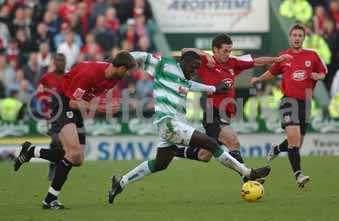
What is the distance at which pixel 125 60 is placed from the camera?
11.6 m

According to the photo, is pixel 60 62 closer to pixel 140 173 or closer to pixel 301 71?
pixel 301 71

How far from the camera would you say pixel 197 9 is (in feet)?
79.0

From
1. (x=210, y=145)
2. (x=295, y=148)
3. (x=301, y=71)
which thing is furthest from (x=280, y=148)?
(x=210, y=145)

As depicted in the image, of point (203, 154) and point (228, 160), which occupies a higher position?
point (228, 160)

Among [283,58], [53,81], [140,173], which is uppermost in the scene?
[283,58]

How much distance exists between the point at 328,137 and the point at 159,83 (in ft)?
30.8

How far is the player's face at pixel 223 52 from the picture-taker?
13.3 meters

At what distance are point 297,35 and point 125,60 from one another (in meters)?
3.69

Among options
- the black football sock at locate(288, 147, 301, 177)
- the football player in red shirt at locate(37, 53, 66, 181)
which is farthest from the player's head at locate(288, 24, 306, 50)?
the football player in red shirt at locate(37, 53, 66, 181)

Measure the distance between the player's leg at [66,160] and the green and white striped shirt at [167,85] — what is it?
3.29ft

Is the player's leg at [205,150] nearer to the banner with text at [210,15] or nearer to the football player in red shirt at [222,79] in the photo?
the football player in red shirt at [222,79]

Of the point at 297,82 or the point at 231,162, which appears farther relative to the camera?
the point at 297,82

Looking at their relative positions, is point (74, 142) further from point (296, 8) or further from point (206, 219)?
point (296, 8)

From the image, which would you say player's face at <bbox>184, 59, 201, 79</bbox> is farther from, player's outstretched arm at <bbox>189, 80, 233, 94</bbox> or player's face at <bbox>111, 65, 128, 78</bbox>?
player's face at <bbox>111, 65, 128, 78</bbox>
